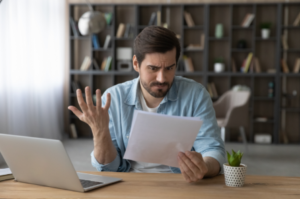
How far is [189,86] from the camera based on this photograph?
1656 mm

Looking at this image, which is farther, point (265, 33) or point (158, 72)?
point (265, 33)

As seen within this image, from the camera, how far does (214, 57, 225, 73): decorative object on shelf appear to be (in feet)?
18.4

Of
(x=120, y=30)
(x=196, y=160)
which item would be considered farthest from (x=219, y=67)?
(x=196, y=160)

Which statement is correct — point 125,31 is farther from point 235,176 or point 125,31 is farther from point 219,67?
point 235,176

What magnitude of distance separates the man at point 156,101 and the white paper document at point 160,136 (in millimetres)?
167

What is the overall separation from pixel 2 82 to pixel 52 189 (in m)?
3.21

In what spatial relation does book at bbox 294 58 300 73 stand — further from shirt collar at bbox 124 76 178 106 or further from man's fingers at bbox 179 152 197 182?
man's fingers at bbox 179 152 197 182

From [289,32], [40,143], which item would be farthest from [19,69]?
[289,32]

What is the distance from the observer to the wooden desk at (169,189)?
1022 mm

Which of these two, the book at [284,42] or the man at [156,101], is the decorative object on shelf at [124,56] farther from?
the man at [156,101]

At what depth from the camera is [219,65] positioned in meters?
5.62

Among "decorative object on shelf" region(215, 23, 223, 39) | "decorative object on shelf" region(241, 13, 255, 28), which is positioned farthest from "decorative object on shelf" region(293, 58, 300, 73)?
"decorative object on shelf" region(215, 23, 223, 39)

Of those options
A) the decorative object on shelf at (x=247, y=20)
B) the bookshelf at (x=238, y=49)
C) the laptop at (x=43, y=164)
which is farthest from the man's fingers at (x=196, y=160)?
the decorative object on shelf at (x=247, y=20)

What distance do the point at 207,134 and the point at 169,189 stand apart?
18.5 inches
